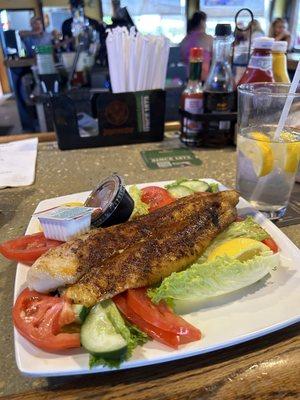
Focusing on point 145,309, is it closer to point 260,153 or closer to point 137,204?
point 137,204

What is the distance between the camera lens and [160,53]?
1.31 m

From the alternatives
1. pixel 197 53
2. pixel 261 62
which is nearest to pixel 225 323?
pixel 261 62

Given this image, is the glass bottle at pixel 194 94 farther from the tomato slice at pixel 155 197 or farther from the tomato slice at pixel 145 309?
the tomato slice at pixel 145 309

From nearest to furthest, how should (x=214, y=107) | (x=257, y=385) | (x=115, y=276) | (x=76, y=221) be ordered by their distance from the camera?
(x=257, y=385), (x=115, y=276), (x=76, y=221), (x=214, y=107)

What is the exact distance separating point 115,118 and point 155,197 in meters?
0.55

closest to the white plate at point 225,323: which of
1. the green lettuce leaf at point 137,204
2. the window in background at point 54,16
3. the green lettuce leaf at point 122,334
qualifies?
the green lettuce leaf at point 122,334

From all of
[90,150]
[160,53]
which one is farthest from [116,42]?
[90,150]

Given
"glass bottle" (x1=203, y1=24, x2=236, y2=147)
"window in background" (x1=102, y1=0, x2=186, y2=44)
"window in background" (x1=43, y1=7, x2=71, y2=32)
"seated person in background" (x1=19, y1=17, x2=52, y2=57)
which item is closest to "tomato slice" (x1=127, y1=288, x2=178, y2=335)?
"glass bottle" (x1=203, y1=24, x2=236, y2=147)

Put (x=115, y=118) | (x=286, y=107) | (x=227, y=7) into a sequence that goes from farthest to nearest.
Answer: (x=227, y=7) → (x=115, y=118) → (x=286, y=107)

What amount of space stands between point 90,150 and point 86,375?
1.03 m

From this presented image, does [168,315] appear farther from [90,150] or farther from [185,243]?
[90,150]

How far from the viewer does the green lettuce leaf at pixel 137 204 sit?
828 mm

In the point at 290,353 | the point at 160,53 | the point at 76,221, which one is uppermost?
the point at 160,53

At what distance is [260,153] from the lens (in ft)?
2.70
